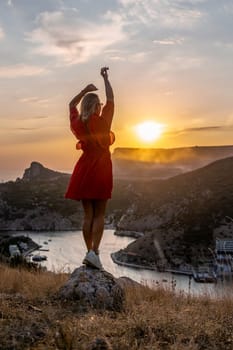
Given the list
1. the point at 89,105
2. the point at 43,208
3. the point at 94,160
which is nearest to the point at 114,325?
the point at 94,160

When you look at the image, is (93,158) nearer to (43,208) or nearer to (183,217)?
(183,217)

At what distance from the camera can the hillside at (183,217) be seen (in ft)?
294

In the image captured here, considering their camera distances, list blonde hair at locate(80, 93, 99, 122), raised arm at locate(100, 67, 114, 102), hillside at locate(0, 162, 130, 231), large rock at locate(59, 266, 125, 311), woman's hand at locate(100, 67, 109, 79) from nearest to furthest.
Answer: large rock at locate(59, 266, 125, 311) → blonde hair at locate(80, 93, 99, 122) → raised arm at locate(100, 67, 114, 102) → woman's hand at locate(100, 67, 109, 79) → hillside at locate(0, 162, 130, 231)

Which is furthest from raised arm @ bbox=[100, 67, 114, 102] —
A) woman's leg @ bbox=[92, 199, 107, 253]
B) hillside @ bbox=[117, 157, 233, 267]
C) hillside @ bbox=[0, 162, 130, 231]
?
hillside @ bbox=[0, 162, 130, 231]

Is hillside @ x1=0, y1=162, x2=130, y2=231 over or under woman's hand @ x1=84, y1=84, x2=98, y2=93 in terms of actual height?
under

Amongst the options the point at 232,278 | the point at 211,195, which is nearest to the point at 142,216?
the point at 211,195

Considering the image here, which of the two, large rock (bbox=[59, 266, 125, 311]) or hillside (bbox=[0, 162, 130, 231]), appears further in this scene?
hillside (bbox=[0, 162, 130, 231])

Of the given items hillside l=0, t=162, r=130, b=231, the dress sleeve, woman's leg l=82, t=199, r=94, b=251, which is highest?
the dress sleeve

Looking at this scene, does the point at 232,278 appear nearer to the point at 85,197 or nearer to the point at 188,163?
the point at 85,197

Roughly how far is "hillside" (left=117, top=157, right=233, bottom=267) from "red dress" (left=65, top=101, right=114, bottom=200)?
7489 centimetres

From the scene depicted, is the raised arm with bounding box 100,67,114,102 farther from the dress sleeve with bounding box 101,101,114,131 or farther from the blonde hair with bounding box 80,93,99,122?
the blonde hair with bounding box 80,93,99,122

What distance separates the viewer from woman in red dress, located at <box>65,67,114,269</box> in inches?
239

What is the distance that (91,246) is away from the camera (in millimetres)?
6324

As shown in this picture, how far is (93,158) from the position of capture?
6.14 metres
